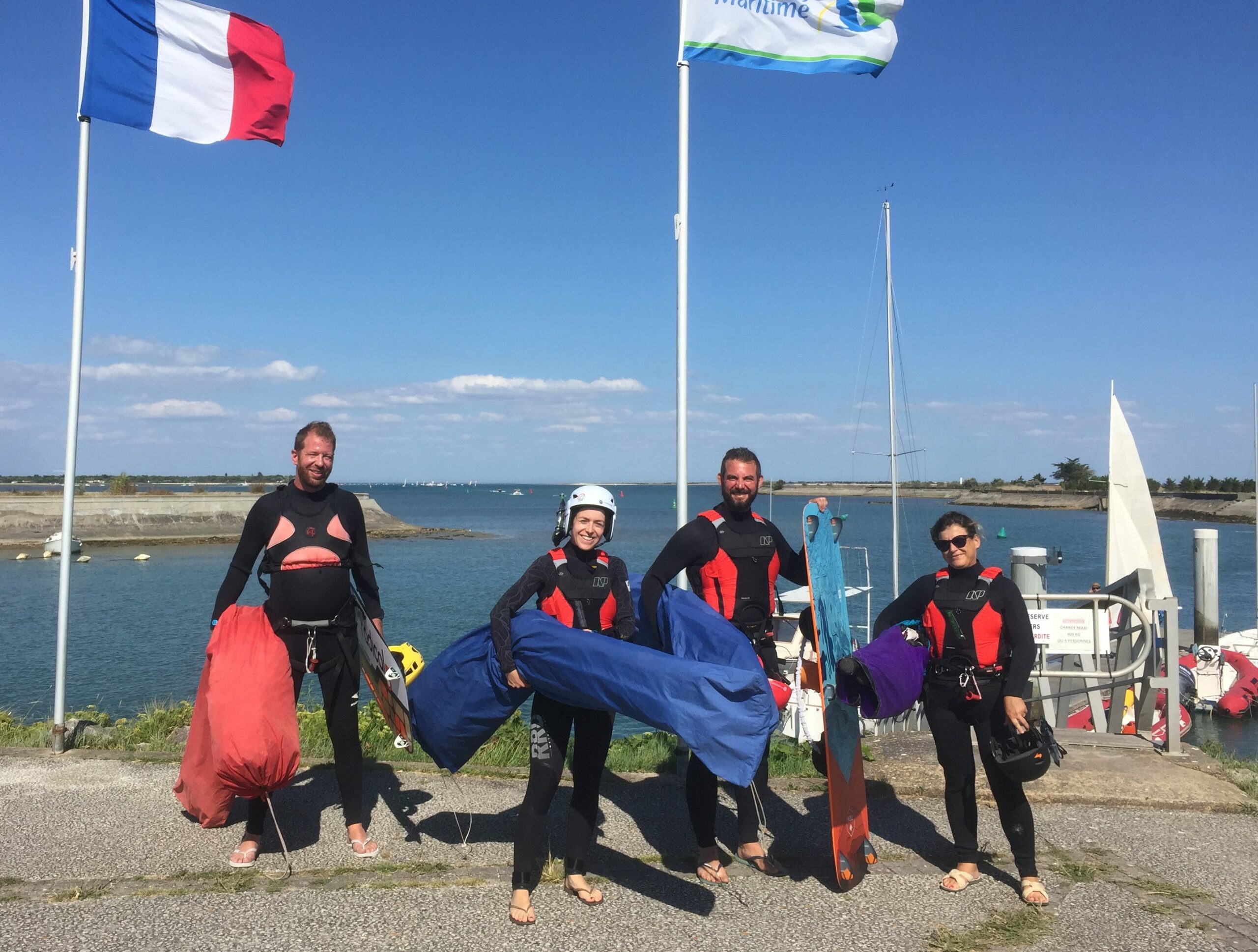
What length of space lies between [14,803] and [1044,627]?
6795 mm

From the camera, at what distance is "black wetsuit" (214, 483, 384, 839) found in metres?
4.52

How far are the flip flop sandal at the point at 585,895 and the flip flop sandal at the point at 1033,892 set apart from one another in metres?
1.85

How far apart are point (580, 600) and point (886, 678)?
1478 mm

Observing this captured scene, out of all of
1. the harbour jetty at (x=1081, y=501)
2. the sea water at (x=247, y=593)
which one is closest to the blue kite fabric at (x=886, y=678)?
the sea water at (x=247, y=593)

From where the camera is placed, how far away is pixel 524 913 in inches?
148

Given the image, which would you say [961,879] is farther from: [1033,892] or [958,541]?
[958,541]

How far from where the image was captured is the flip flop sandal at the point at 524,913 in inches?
148

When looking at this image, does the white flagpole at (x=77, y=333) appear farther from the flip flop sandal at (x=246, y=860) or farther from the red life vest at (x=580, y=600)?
the red life vest at (x=580, y=600)

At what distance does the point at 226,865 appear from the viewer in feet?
14.1

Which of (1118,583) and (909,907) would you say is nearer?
(909,907)

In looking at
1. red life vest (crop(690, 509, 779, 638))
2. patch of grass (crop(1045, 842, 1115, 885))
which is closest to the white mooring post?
patch of grass (crop(1045, 842, 1115, 885))

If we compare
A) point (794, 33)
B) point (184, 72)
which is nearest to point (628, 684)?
point (794, 33)

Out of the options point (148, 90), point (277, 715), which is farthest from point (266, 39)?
point (277, 715)

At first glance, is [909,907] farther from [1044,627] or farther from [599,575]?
[1044,627]
